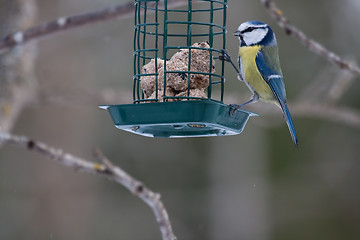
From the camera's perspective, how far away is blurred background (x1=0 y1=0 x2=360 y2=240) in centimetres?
1189

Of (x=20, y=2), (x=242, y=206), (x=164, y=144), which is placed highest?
(x=20, y=2)

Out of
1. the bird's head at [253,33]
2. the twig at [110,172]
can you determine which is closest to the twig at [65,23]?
the bird's head at [253,33]

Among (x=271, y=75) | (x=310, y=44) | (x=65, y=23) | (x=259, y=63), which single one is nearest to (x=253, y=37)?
(x=259, y=63)

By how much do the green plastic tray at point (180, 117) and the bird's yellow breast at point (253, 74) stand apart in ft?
Result: 1.88

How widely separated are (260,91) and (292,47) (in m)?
9.04

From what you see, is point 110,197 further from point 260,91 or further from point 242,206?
point 260,91

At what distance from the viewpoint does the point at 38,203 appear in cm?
1182

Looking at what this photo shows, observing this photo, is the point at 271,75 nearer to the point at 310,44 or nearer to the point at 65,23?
the point at 310,44

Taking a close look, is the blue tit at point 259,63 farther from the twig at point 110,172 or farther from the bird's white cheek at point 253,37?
the twig at point 110,172

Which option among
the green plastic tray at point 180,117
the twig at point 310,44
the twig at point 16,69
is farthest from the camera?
the twig at point 16,69

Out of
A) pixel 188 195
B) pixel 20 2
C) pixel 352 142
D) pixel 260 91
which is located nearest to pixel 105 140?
pixel 188 195

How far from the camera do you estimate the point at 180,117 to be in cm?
366

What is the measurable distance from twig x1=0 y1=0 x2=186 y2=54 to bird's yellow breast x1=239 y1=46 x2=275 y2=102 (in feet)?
3.15

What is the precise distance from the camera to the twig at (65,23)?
475 centimetres
